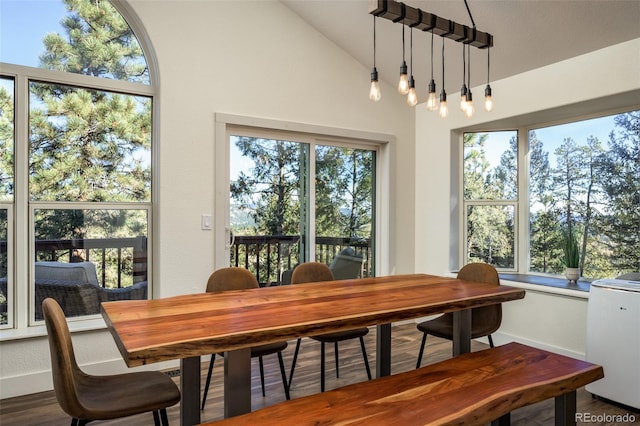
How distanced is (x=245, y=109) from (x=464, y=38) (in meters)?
1.89

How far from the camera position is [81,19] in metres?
3.03

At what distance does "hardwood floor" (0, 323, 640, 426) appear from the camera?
7.90 ft

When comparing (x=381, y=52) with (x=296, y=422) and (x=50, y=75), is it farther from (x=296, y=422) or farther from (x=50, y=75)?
(x=296, y=422)

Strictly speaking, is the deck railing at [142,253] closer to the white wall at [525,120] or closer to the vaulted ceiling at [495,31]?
the white wall at [525,120]

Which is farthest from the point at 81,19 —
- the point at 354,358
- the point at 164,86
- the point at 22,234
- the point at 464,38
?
the point at 354,358

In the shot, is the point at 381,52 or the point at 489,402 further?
the point at 381,52

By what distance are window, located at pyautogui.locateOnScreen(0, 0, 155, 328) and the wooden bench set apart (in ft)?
7.13

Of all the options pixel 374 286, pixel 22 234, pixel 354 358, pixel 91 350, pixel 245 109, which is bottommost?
pixel 354 358

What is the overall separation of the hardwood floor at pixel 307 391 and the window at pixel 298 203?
33.5 inches

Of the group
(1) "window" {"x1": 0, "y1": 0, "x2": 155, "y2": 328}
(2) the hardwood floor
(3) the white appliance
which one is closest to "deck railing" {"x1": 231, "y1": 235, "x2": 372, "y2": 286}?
(2) the hardwood floor

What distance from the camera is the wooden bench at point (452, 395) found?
1480mm

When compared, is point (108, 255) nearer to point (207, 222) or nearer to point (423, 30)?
point (207, 222)

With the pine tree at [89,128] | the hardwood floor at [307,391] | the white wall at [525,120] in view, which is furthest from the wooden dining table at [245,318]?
the pine tree at [89,128]

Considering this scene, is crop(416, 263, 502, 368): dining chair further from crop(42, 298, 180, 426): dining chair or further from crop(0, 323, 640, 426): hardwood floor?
crop(42, 298, 180, 426): dining chair
